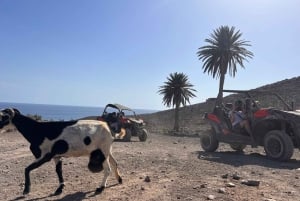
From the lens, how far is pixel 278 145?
14062 millimetres

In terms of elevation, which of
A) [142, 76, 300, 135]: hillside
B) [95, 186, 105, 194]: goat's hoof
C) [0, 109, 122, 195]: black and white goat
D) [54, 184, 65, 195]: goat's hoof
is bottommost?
[54, 184, 65, 195]: goat's hoof

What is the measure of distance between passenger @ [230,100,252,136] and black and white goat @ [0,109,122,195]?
7.60 m

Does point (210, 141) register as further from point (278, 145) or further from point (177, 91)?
point (177, 91)

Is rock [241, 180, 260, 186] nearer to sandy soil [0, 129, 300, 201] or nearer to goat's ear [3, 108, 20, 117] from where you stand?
sandy soil [0, 129, 300, 201]

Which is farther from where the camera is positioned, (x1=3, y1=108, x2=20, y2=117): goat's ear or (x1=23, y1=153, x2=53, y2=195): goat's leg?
(x1=3, y1=108, x2=20, y2=117): goat's ear

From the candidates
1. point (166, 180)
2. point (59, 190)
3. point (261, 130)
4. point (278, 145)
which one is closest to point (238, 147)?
point (261, 130)

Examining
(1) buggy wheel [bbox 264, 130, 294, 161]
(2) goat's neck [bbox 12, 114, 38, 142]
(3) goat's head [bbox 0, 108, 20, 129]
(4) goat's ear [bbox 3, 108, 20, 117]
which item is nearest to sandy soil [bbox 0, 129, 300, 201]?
(1) buggy wheel [bbox 264, 130, 294, 161]

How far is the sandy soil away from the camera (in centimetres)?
829

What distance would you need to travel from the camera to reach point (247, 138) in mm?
15430

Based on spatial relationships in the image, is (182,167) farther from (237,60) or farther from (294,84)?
(294,84)

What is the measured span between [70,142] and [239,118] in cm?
853

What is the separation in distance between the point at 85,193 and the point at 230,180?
3.12m

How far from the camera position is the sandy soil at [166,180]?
8.29 meters

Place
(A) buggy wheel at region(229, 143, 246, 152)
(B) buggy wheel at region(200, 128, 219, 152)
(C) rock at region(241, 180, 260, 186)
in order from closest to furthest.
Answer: (C) rock at region(241, 180, 260, 186) → (B) buggy wheel at region(200, 128, 219, 152) → (A) buggy wheel at region(229, 143, 246, 152)
